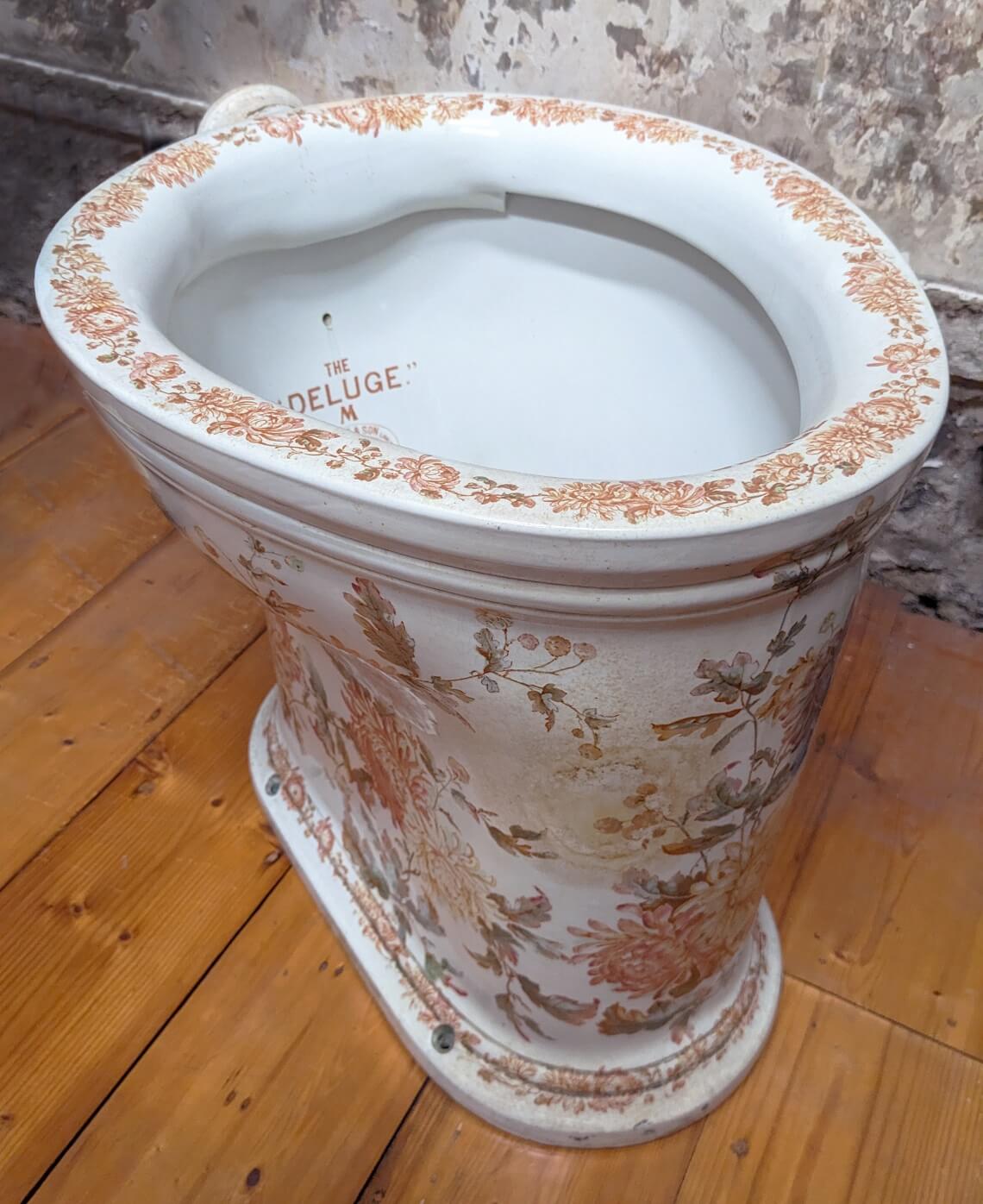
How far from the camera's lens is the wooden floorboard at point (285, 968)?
645mm

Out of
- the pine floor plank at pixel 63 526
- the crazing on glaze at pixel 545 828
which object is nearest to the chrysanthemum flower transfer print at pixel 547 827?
the crazing on glaze at pixel 545 828

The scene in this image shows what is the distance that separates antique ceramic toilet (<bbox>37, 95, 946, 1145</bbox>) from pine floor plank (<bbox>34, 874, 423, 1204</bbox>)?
0.04 meters

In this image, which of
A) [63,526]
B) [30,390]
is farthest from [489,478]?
[30,390]

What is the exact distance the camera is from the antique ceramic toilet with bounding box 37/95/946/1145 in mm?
398

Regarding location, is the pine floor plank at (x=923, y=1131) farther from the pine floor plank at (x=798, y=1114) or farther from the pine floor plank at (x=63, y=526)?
the pine floor plank at (x=63, y=526)

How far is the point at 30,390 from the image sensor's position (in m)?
1.25

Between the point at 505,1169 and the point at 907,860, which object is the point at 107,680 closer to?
the point at 505,1169

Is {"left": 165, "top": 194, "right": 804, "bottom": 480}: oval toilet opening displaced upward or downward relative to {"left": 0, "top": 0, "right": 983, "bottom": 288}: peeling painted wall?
downward

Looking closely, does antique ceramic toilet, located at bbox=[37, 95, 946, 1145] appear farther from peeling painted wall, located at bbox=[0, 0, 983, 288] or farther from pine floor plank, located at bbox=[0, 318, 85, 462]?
pine floor plank, located at bbox=[0, 318, 85, 462]

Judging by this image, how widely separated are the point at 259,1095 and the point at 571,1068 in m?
0.21

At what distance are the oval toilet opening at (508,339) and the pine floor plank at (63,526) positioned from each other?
39 cm

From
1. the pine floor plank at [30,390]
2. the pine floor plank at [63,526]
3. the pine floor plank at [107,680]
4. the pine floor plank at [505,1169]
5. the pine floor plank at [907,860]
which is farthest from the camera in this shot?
the pine floor plank at [30,390]

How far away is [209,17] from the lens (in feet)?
3.21

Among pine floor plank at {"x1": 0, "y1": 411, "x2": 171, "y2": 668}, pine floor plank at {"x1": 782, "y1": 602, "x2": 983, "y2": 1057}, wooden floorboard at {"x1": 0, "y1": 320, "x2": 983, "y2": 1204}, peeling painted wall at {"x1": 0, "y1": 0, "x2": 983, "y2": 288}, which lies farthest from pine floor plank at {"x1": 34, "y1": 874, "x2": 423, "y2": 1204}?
peeling painted wall at {"x1": 0, "y1": 0, "x2": 983, "y2": 288}
